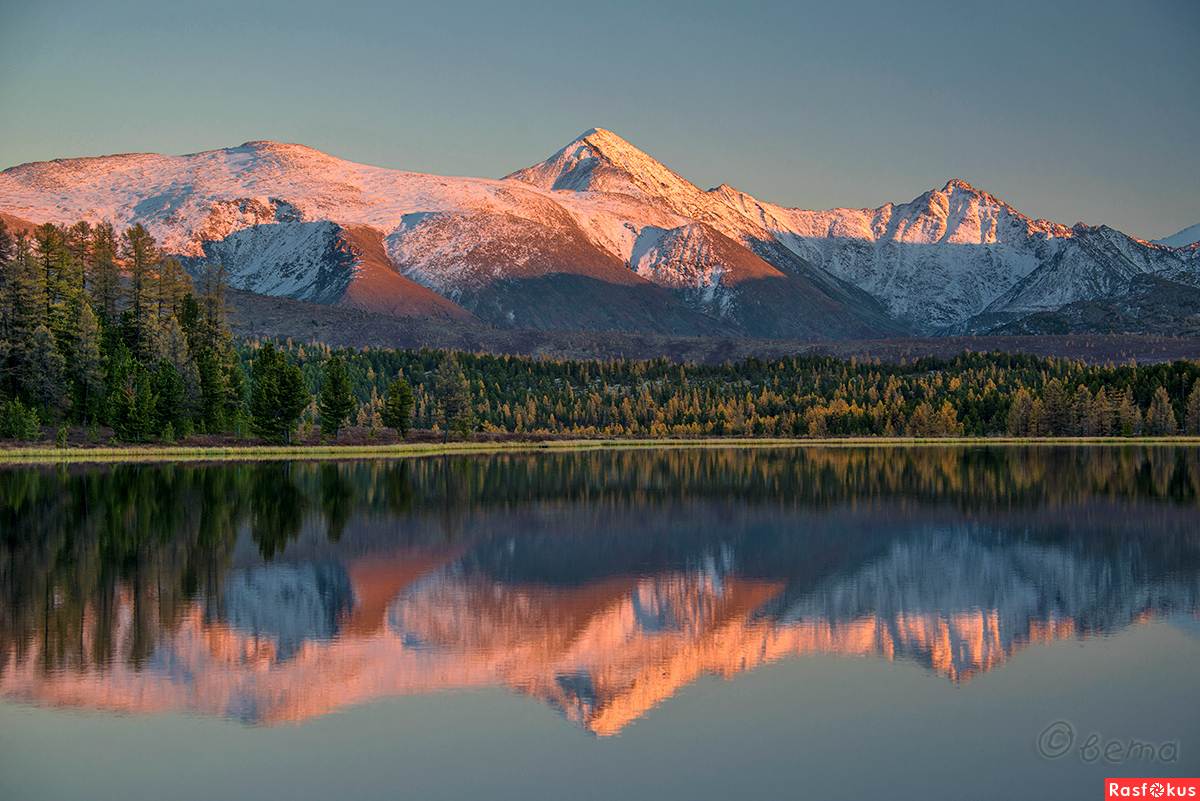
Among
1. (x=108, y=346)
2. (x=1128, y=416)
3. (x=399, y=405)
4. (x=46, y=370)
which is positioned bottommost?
(x=1128, y=416)

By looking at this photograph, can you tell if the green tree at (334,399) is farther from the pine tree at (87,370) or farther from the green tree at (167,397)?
the pine tree at (87,370)

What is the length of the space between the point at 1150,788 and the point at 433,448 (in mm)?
116117

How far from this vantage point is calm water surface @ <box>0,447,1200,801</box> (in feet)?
62.6

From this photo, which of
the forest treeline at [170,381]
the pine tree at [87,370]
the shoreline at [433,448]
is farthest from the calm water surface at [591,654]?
the pine tree at [87,370]

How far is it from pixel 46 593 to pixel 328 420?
316 feet

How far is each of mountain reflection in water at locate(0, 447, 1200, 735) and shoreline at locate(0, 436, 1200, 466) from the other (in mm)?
34465

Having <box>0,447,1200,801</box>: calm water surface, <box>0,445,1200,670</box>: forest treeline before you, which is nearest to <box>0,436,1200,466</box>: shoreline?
<box>0,445,1200,670</box>: forest treeline

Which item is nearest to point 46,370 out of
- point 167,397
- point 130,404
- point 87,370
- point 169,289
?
point 87,370

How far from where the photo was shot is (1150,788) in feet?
60.6

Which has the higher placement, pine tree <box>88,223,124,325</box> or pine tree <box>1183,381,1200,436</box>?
pine tree <box>88,223,124,325</box>

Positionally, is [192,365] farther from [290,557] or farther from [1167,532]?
[1167,532]

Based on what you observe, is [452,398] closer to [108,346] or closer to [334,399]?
[334,399]

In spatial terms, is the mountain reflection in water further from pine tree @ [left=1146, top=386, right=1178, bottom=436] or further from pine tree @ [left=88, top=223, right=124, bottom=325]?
pine tree @ [left=1146, top=386, right=1178, bottom=436]

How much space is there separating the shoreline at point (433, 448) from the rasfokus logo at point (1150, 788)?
9358cm
